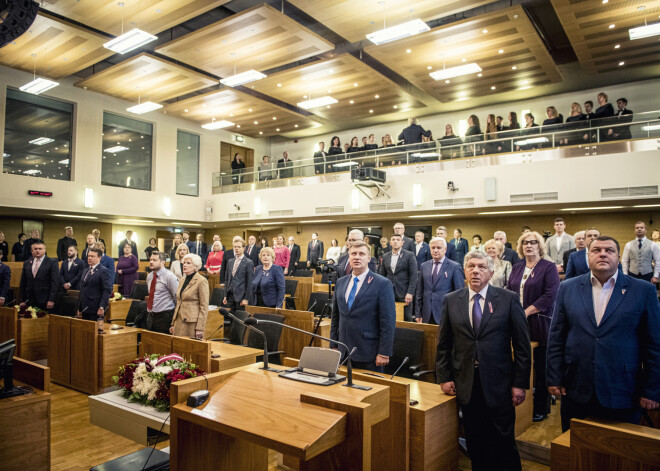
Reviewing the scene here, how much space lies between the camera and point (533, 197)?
10.1 metres

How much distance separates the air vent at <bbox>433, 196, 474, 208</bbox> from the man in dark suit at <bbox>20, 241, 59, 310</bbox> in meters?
8.25

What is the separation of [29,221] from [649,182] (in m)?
15.6

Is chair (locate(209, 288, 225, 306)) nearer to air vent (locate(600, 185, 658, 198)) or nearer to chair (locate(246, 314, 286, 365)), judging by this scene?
chair (locate(246, 314, 286, 365))

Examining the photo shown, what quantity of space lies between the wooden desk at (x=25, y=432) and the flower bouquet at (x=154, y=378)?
0.48m

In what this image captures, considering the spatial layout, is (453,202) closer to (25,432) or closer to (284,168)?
(284,168)

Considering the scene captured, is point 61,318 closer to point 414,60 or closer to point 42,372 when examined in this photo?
point 42,372

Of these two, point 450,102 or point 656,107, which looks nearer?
point 656,107

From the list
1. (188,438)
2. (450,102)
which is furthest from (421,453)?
(450,102)

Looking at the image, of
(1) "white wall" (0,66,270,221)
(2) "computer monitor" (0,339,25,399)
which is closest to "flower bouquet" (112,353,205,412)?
(2) "computer monitor" (0,339,25,399)

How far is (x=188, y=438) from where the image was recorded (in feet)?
6.96

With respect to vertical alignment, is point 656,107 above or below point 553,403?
above

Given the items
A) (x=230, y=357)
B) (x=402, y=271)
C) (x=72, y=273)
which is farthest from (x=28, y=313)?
(x=402, y=271)

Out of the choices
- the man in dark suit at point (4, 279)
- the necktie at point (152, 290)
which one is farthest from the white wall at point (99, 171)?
the necktie at point (152, 290)

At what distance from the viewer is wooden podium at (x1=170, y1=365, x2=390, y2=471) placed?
1627mm
